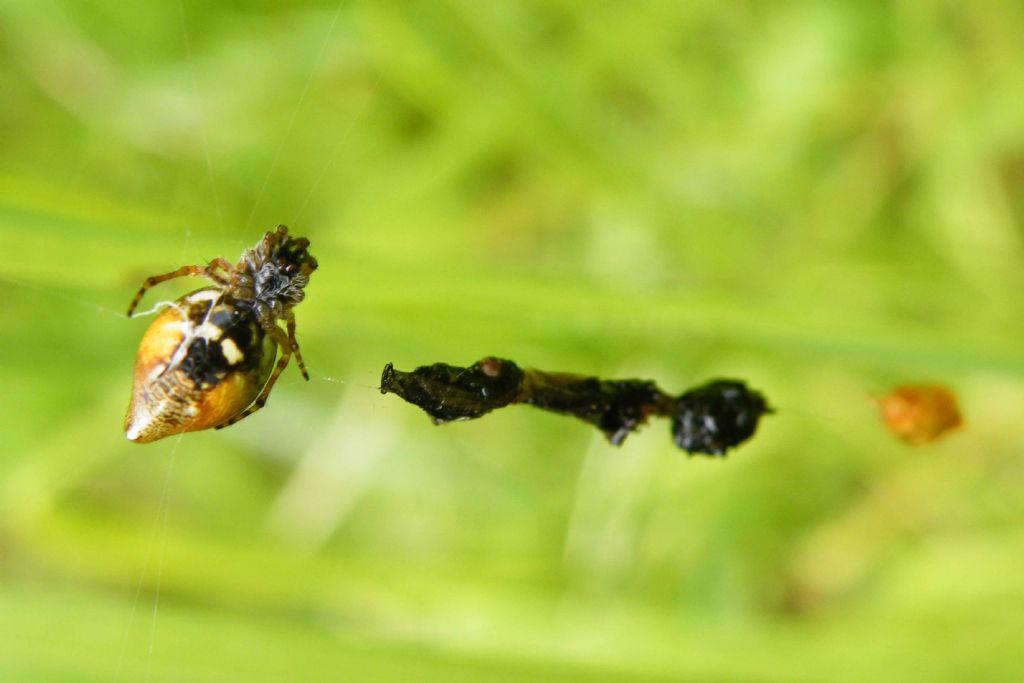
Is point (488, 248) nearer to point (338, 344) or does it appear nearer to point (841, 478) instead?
point (338, 344)

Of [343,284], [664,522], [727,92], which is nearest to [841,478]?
[664,522]

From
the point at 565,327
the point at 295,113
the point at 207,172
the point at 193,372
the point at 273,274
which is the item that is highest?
the point at 295,113

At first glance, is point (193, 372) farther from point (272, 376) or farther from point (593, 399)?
point (593, 399)

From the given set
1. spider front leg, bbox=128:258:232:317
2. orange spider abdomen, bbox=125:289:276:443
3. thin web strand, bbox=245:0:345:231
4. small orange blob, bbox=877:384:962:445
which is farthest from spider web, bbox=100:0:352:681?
small orange blob, bbox=877:384:962:445

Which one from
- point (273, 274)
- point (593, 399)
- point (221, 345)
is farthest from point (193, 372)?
point (593, 399)

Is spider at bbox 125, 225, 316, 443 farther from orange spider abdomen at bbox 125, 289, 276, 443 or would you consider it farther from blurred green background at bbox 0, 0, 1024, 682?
blurred green background at bbox 0, 0, 1024, 682

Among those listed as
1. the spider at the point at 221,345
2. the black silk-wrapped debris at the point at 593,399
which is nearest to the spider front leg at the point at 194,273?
the spider at the point at 221,345
